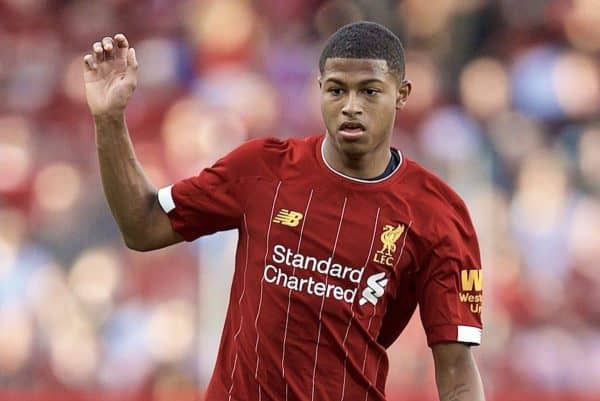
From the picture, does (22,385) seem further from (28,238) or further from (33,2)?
(33,2)

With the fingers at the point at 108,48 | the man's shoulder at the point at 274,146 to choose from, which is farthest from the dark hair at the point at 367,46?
the fingers at the point at 108,48

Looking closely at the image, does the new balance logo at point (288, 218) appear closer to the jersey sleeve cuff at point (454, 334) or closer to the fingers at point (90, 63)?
the jersey sleeve cuff at point (454, 334)

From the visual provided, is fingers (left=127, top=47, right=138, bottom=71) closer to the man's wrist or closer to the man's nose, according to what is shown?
the man's wrist

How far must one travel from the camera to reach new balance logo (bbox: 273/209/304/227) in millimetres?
3643

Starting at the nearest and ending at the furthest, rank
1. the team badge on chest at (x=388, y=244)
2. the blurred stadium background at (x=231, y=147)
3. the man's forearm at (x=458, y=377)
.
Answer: the team badge on chest at (x=388, y=244) → the man's forearm at (x=458, y=377) → the blurred stadium background at (x=231, y=147)

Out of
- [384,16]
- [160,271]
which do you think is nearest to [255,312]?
[160,271]

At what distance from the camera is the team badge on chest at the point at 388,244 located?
3.64m

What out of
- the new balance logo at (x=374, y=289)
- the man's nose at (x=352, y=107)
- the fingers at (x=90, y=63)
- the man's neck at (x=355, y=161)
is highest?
the fingers at (x=90, y=63)

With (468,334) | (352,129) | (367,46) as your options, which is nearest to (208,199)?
(352,129)

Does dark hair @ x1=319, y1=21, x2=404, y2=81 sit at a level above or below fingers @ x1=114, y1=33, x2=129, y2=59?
above

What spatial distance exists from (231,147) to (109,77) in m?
4.20

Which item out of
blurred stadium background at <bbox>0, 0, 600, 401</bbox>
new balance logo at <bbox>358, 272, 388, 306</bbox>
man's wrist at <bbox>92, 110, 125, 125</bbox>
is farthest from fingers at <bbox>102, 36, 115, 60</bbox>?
blurred stadium background at <bbox>0, 0, 600, 401</bbox>

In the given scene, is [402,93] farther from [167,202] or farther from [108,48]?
[108,48]

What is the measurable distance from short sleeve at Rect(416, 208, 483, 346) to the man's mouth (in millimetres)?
385
